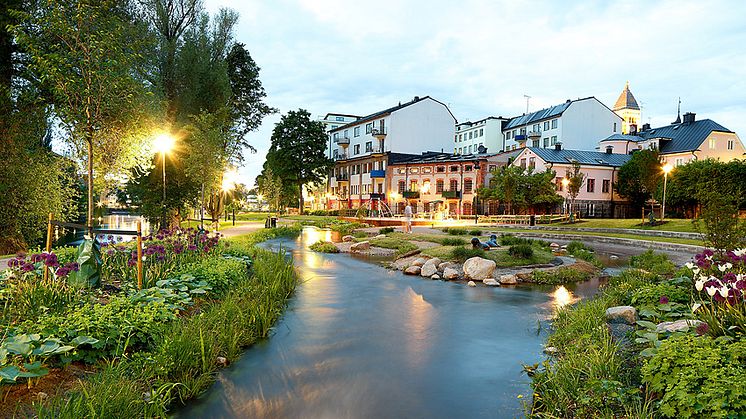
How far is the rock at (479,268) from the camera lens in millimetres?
14789

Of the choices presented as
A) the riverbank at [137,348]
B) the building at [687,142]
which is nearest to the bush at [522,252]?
the riverbank at [137,348]

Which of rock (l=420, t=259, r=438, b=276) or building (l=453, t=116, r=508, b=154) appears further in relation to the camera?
building (l=453, t=116, r=508, b=154)

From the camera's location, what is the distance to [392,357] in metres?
7.73

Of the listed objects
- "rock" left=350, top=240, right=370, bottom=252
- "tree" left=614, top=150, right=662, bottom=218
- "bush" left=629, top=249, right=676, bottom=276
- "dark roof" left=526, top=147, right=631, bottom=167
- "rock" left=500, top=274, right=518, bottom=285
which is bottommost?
"rock" left=500, top=274, right=518, bottom=285

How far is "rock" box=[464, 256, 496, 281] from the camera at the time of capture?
14789 millimetres

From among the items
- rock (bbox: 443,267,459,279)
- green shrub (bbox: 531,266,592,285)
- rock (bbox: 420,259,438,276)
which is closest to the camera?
green shrub (bbox: 531,266,592,285)

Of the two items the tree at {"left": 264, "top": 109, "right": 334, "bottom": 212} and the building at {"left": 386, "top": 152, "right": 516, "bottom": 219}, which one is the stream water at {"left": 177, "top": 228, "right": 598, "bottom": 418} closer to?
the building at {"left": 386, "top": 152, "right": 516, "bottom": 219}

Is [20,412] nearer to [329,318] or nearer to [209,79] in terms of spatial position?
[329,318]

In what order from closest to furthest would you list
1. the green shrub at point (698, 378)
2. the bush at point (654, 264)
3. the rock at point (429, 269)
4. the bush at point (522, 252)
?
the green shrub at point (698, 378) < the bush at point (654, 264) < the rock at point (429, 269) < the bush at point (522, 252)

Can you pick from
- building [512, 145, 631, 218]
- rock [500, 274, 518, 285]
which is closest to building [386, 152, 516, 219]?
building [512, 145, 631, 218]

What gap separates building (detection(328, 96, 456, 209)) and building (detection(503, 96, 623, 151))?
1339 centimetres

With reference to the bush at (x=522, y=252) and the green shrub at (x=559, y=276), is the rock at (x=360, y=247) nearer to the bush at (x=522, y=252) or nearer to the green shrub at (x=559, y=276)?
the bush at (x=522, y=252)

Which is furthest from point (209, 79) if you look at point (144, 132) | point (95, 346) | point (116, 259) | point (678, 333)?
point (678, 333)

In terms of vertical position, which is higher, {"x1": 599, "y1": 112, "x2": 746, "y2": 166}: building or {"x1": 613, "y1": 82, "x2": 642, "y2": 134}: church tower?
{"x1": 613, "y1": 82, "x2": 642, "y2": 134}: church tower
